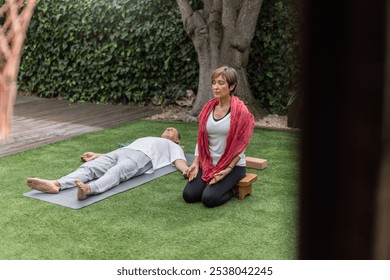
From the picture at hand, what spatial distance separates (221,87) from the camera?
4.84m

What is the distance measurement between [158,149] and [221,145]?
125 cm

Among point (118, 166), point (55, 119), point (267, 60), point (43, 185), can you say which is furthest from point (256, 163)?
point (55, 119)

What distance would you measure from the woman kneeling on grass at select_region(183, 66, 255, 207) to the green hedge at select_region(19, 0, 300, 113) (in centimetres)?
446

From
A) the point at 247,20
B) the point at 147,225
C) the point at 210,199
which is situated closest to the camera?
the point at 147,225

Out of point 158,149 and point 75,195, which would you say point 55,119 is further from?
point 75,195

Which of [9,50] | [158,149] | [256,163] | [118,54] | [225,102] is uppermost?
[118,54]

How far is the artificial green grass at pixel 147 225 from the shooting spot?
3.80m

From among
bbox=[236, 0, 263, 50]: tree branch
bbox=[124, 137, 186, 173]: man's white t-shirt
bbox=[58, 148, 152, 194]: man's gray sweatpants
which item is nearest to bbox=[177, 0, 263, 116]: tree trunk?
bbox=[236, 0, 263, 50]: tree branch

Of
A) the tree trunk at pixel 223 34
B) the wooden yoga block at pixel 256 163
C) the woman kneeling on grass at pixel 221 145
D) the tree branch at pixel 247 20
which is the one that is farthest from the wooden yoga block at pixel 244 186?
the tree branch at pixel 247 20

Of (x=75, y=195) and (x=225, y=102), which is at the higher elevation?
(x=225, y=102)

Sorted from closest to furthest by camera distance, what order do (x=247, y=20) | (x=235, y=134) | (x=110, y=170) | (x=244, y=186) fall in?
(x=235, y=134) < (x=244, y=186) < (x=110, y=170) < (x=247, y=20)

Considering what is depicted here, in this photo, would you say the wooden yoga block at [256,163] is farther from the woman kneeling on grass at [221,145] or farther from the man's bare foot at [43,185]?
the man's bare foot at [43,185]
